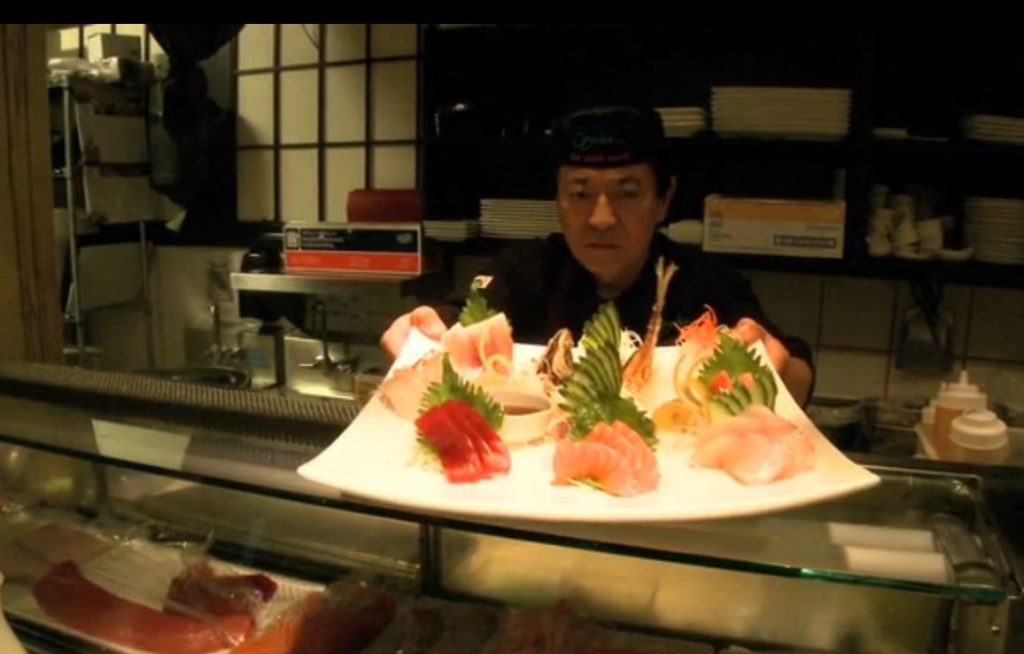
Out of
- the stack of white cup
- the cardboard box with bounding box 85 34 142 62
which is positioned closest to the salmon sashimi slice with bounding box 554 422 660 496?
the stack of white cup

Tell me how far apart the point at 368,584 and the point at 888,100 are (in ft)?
7.92

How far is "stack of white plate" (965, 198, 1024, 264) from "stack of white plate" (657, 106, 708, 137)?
0.86 m

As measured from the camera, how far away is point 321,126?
140 inches

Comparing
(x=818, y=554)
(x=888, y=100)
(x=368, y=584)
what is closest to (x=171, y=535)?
(x=368, y=584)

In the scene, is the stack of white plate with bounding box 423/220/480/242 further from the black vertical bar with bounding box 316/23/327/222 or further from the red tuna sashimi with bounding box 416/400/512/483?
the red tuna sashimi with bounding box 416/400/512/483

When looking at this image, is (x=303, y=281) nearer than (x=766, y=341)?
No

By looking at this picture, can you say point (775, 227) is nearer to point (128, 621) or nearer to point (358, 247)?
point (358, 247)

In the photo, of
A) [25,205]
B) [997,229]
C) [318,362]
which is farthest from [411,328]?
[318,362]

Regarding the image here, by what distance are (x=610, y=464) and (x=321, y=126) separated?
3.12m

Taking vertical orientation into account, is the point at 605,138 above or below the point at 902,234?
above

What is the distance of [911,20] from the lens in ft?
3.02

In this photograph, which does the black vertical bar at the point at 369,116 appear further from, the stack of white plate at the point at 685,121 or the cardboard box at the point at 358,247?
the stack of white plate at the point at 685,121

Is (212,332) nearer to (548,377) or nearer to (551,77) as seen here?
(551,77)

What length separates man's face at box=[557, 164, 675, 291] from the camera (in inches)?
65.8
